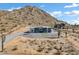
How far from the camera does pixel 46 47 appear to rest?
295 cm

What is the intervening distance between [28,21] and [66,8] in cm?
48

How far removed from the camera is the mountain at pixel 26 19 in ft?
9.74

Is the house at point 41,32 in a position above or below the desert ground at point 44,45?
above

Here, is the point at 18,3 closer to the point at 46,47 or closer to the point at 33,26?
the point at 33,26

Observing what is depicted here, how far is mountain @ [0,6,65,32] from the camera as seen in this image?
297 centimetres

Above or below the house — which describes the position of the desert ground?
below

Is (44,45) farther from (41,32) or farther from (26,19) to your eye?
(26,19)

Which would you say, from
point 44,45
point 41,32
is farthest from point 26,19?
point 44,45

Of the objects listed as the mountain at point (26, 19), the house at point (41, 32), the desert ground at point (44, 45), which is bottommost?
the desert ground at point (44, 45)

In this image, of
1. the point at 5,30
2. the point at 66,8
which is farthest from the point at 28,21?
the point at 66,8

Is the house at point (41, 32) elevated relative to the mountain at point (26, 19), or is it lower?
lower

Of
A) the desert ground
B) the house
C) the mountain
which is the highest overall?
the mountain

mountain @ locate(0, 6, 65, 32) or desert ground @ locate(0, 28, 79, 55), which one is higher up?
mountain @ locate(0, 6, 65, 32)

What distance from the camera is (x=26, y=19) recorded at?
2.99 meters
